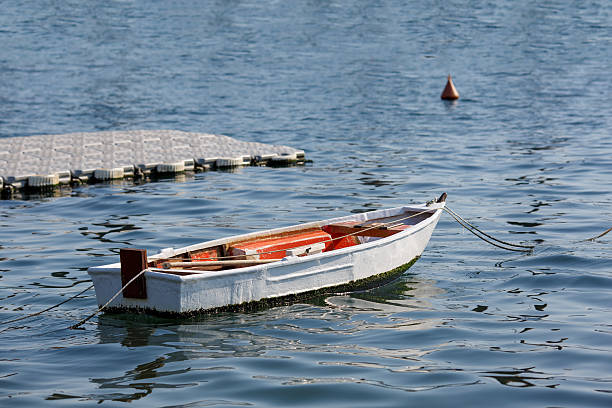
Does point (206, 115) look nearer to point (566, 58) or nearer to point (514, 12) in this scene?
point (566, 58)

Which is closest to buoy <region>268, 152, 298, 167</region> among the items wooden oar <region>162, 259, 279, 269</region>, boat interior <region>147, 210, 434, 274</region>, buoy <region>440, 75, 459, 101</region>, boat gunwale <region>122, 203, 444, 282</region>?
boat interior <region>147, 210, 434, 274</region>

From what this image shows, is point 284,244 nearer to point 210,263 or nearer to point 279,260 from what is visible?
point 279,260

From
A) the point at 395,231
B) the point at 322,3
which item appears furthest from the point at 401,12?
the point at 395,231

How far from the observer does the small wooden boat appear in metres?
11.5

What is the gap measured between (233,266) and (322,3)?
60.2m

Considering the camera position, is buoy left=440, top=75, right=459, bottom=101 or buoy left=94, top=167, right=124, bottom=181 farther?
buoy left=440, top=75, right=459, bottom=101

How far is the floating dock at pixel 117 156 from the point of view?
2278 centimetres

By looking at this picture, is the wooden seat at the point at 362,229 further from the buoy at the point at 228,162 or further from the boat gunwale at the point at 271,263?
the buoy at the point at 228,162

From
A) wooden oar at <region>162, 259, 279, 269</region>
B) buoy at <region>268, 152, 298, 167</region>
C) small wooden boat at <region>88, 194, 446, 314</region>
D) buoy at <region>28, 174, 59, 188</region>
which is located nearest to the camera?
small wooden boat at <region>88, 194, 446, 314</region>

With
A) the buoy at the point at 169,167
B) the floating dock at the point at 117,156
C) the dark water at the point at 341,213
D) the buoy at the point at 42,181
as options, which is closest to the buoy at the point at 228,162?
the floating dock at the point at 117,156

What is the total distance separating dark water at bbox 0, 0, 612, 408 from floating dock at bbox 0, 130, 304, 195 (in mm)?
738

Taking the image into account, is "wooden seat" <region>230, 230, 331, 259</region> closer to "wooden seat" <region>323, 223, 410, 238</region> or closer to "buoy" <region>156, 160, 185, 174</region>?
"wooden seat" <region>323, 223, 410, 238</region>

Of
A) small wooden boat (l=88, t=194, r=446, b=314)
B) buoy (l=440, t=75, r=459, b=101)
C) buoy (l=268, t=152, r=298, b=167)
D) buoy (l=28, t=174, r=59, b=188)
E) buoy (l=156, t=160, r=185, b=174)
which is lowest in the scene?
small wooden boat (l=88, t=194, r=446, b=314)

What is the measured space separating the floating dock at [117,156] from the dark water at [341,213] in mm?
738
